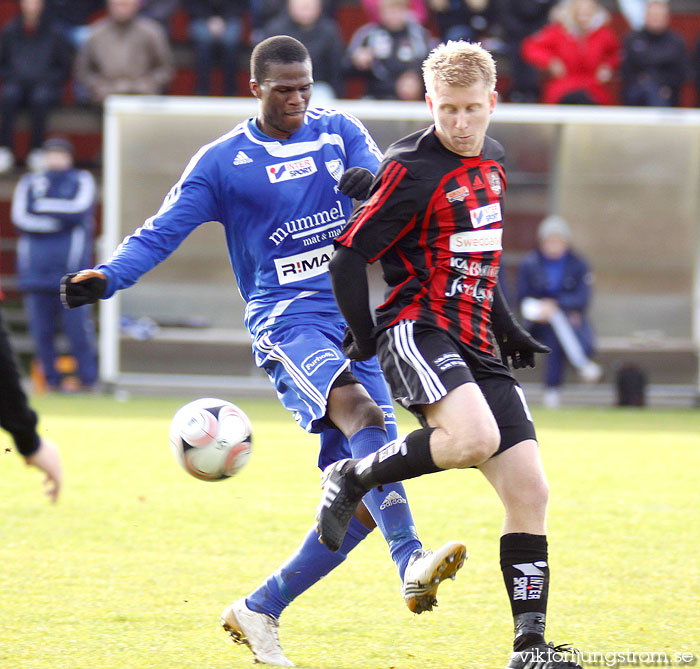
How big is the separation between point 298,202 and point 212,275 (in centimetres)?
969

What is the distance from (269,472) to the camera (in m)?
8.25

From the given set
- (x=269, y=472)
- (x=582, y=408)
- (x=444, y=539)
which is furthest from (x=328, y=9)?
(x=444, y=539)

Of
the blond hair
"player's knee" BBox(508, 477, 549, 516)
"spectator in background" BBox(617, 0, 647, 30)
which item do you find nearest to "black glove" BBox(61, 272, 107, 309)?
the blond hair

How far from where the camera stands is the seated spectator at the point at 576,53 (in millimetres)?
13703

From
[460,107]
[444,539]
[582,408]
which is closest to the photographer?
[460,107]

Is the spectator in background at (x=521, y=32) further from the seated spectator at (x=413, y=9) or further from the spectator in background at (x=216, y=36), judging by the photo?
the spectator in background at (x=216, y=36)

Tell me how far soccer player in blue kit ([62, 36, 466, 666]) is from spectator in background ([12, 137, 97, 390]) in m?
8.88

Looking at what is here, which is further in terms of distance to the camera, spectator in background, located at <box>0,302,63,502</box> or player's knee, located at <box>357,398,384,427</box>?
player's knee, located at <box>357,398,384,427</box>

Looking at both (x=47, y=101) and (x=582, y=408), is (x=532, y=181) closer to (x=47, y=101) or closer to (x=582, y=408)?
(x=582, y=408)

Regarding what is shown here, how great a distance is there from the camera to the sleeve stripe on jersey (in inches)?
151

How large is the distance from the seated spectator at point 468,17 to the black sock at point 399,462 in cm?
1127

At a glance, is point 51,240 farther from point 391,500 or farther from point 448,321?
point 448,321

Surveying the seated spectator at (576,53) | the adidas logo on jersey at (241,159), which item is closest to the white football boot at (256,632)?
the adidas logo on jersey at (241,159)

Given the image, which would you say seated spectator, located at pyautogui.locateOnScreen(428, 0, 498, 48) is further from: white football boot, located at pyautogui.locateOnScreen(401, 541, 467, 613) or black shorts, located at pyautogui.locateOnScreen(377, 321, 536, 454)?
white football boot, located at pyautogui.locateOnScreen(401, 541, 467, 613)
